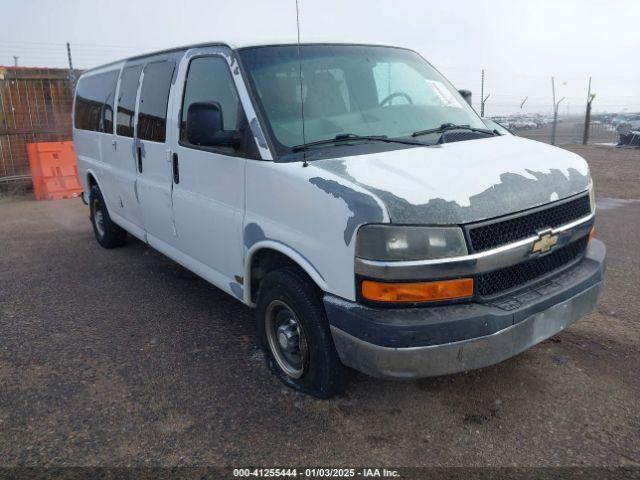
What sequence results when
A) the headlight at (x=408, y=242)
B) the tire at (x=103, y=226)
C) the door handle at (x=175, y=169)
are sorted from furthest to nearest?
the tire at (x=103, y=226)
the door handle at (x=175, y=169)
the headlight at (x=408, y=242)

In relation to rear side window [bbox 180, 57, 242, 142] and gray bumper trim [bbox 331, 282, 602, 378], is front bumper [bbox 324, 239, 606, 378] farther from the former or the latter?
rear side window [bbox 180, 57, 242, 142]

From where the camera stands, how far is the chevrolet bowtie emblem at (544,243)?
2.83m

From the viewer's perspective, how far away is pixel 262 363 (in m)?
3.72

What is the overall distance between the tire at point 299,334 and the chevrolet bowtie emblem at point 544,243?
1.18 metres

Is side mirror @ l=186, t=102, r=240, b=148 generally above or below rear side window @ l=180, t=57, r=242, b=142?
below

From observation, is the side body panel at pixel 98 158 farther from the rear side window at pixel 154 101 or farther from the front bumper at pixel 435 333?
the front bumper at pixel 435 333

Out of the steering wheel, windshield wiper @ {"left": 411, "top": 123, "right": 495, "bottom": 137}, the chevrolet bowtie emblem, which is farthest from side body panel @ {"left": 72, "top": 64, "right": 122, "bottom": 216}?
the chevrolet bowtie emblem

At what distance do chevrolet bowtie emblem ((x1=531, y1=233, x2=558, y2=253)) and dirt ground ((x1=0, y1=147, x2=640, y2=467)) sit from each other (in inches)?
36.6

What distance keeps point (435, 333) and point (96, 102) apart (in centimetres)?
512

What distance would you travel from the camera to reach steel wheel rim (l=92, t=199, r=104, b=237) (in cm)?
667

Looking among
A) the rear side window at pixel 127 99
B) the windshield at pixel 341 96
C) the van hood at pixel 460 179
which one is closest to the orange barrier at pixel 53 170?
the rear side window at pixel 127 99

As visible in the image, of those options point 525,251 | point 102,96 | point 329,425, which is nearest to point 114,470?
point 329,425

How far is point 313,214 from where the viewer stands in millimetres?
2785

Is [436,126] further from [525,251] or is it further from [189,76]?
[189,76]
